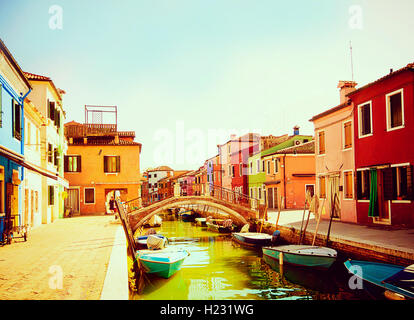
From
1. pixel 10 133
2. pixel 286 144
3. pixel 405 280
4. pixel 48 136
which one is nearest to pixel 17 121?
pixel 10 133

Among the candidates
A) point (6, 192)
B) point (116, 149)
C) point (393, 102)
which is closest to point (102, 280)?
point (6, 192)

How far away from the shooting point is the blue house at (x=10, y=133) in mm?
11336

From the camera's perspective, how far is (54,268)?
294 inches

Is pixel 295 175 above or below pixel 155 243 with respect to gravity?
above

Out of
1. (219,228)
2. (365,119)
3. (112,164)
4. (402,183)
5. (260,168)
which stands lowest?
(219,228)

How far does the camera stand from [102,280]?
6.36m

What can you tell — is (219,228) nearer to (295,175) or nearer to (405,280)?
(295,175)

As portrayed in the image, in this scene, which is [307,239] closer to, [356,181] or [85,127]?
[356,181]

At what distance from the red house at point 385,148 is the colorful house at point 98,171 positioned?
1790 cm

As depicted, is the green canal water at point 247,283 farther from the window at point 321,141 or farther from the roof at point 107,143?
the roof at point 107,143

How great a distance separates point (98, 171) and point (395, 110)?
72.0ft

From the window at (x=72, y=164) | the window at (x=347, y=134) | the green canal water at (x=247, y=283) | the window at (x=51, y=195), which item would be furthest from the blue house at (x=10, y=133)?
the window at (x=72, y=164)
